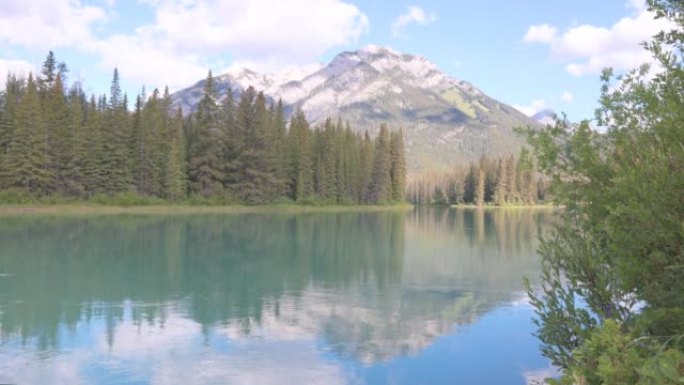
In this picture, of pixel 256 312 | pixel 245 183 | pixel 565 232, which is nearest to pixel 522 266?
pixel 256 312

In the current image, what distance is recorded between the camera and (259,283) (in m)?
24.6

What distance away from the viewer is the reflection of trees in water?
18.5 metres

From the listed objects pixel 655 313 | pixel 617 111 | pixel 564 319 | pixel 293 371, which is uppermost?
pixel 617 111

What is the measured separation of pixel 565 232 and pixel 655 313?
12.6 feet

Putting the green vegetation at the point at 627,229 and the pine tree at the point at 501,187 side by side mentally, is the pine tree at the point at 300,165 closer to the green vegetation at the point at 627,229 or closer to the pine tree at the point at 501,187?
the pine tree at the point at 501,187

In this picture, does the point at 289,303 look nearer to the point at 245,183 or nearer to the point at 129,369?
the point at 129,369

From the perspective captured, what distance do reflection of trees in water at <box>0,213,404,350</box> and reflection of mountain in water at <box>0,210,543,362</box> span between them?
59 millimetres

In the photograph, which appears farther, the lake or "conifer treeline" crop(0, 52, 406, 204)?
"conifer treeline" crop(0, 52, 406, 204)

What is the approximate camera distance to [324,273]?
91.6 feet

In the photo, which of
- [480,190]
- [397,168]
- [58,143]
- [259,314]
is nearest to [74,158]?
[58,143]

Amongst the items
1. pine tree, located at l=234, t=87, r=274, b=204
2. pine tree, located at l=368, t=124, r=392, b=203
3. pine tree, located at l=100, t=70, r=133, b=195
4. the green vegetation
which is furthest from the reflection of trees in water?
pine tree, located at l=368, t=124, r=392, b=203

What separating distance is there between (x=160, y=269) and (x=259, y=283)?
230 inches

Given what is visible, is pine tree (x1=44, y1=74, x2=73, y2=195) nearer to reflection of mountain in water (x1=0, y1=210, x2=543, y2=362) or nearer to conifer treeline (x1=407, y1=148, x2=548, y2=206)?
reflection of mountain in water (x1=0, y1=210, x2=543, y2=362)

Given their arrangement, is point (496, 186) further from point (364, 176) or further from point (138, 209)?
point (138, 209)
